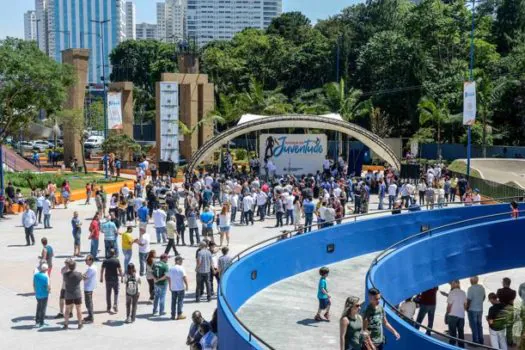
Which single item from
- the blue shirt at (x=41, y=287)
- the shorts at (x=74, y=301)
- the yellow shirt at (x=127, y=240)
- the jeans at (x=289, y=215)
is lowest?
the shorts at (x=74, y=301)

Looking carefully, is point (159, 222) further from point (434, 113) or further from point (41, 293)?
point (434, 113)

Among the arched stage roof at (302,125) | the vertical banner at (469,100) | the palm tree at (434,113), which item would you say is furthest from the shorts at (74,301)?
the palm tree at (434,113)

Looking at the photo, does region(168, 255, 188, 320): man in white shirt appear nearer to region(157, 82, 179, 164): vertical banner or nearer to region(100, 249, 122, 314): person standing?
region(100, 249, 122, 314): person standing

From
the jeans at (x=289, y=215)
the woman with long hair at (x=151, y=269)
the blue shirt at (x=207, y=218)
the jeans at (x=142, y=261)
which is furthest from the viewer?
the jeans at (x=289, y=215)

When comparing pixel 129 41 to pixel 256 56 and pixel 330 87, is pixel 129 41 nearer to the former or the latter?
pixel 256 56

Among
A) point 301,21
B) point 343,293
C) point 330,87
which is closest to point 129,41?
point 301,21

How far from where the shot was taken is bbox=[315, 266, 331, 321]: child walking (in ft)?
47.9

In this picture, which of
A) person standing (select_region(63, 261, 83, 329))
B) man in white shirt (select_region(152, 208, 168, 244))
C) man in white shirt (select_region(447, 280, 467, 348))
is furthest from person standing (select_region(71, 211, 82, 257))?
man in white shirt (select_region(447, 280, 467, 348))

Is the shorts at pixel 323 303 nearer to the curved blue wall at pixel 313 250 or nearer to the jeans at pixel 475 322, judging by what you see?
the curved blue wall at pixel 313 250

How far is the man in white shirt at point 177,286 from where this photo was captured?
48.8ft

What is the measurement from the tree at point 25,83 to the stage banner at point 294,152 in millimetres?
11189

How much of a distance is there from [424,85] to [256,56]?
2360 centimetres

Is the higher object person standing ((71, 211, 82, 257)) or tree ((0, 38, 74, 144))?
tree ((0, 38, 74, 144))

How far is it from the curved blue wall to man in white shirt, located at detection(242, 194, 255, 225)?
6.40 m
